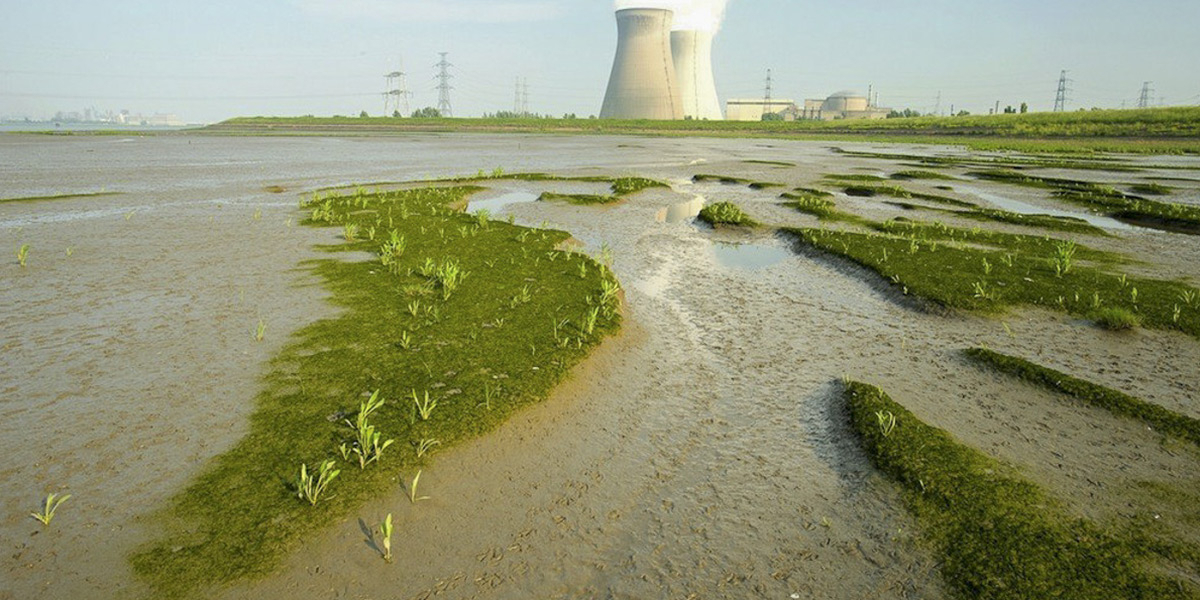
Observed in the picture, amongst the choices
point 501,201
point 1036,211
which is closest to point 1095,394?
point 1036,211

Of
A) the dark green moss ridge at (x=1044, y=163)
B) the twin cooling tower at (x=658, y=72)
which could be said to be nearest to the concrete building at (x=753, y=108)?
the twin cooling tower at (x=658, y=72)

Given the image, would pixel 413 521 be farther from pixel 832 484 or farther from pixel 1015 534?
pixel 1015 534

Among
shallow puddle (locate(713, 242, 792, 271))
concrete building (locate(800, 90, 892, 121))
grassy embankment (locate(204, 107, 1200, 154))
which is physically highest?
concrete building (locate(800, 90, 892, 121))

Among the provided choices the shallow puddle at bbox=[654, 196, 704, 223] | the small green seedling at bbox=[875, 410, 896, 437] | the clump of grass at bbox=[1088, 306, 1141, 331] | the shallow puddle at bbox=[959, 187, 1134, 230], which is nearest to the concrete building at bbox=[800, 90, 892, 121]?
the shallow puddle at bbox=[959, 187, 1134, 230]

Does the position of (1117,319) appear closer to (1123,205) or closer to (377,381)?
(377,381)

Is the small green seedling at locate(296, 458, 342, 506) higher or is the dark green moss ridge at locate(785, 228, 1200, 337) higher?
the dark green moss ridge at locate(785, 228, 1200, 337)

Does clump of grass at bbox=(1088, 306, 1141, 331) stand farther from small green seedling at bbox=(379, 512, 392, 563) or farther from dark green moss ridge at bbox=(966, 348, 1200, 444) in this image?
small green seedling at bbox=(379, 512, 392, 563)

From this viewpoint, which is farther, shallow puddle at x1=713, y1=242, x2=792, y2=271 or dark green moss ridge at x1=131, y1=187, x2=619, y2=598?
shallow puddle at x1=713, y1=242, x2=792, y2=271

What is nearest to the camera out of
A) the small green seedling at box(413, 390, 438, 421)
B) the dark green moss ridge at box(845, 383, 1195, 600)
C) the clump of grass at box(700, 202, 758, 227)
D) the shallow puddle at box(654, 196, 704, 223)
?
the dark green moss ridge at box(845, 383, 1195, 600)

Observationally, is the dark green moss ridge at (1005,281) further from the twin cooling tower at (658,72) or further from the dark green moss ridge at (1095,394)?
the twin cooling tower at (658,72)
